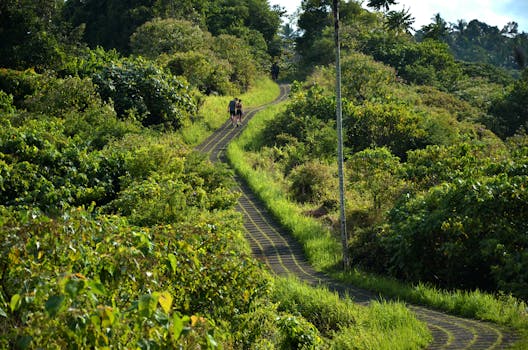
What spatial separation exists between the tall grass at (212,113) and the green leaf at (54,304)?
25.0 m

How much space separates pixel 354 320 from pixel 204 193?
7.38 metres

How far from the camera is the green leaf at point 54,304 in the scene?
4906 millimetres

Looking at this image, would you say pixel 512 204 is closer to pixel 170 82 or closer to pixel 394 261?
pixel 394 261

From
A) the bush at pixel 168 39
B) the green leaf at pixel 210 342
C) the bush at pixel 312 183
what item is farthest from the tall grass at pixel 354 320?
the bush at pixel 168 39

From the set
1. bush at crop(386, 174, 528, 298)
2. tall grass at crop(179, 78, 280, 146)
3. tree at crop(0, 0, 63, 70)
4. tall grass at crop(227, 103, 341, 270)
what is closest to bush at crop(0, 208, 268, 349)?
bush at crop(386, 174, 528, 298)

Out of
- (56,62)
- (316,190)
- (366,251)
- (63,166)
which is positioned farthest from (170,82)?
(366,251)

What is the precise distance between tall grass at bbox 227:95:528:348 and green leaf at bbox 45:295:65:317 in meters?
7.00

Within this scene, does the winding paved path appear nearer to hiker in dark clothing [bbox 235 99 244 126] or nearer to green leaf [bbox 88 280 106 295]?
hiker in dark clothing [bbox 235 99 244 126]

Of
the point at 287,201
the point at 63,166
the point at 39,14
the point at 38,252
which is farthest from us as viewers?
the point at 39,14

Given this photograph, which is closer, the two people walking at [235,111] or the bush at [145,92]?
the bush at [145,92]

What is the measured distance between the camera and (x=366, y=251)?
17125 mm

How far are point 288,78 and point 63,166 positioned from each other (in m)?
40.2

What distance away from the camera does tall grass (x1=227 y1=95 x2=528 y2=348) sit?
11.5 m

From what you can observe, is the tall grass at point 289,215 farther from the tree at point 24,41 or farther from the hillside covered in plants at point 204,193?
the tree at point 24,41
